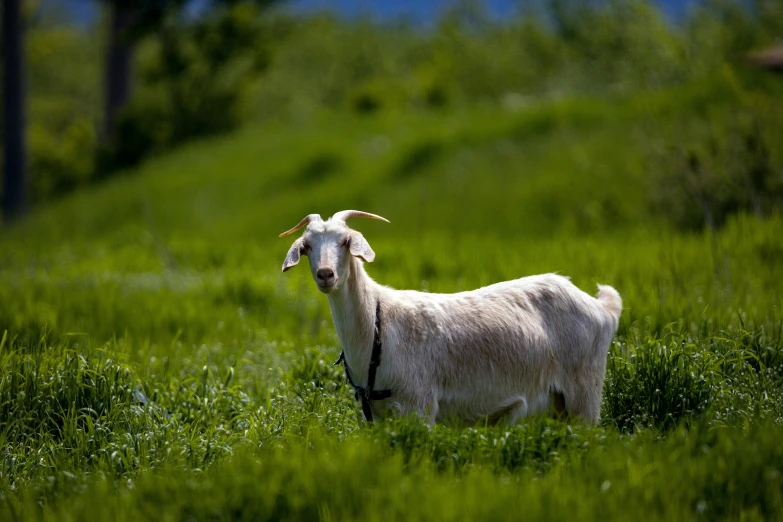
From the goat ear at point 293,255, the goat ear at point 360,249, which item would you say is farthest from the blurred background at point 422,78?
the goat ear at point 293,255

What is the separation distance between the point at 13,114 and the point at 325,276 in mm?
23826

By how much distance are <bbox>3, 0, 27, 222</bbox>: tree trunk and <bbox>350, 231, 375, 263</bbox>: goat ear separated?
75.3ft

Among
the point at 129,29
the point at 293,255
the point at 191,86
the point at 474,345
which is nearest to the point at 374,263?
the point at 474,345

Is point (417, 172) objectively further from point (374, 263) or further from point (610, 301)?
point (610, 301)

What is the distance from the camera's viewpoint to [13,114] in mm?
26000

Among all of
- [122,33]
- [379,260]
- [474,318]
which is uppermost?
[122,33]

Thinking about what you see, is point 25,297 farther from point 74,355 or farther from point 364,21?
point 364,21

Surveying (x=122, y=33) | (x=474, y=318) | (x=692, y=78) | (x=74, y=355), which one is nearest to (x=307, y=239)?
(x=474, y=318)

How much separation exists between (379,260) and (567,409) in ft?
19.8

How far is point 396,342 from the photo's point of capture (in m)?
5.31

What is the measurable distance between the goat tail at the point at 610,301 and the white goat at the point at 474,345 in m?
0.11

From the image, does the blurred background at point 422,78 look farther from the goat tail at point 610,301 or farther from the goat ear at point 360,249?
the goat ear at point 360,249

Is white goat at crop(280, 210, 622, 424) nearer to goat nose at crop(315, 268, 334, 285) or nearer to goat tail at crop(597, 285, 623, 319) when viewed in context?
goat tail at crop(597, 285, 623, 319)

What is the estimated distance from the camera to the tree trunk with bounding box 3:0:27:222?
82.4 feet
